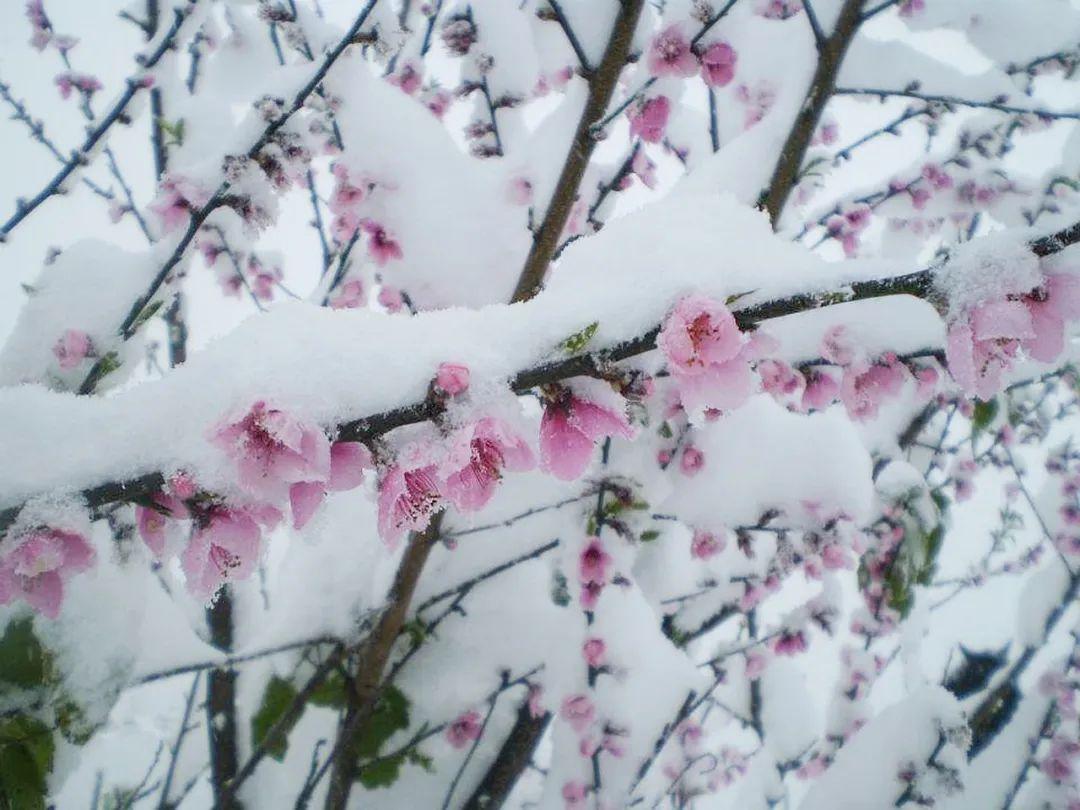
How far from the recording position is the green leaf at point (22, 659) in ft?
4.00

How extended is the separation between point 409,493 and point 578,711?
2.09 meters

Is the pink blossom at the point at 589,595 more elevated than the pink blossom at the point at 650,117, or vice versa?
the pink blossom at the point at 650,117

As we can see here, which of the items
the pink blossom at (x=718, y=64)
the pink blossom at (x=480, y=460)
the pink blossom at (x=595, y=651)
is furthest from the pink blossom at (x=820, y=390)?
the pink blossom at (x=595, y=651)

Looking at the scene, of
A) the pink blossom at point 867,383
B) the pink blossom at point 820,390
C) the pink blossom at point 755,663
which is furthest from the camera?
the pink blossom at point 755,663

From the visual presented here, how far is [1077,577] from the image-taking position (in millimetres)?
3904

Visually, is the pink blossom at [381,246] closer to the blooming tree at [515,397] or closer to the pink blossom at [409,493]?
the blooming tree at [515,397]

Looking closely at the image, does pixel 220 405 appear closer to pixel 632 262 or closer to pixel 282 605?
pixel 632 262

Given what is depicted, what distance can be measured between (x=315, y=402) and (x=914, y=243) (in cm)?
452

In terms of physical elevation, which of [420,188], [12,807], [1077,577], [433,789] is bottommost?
[1077,577]

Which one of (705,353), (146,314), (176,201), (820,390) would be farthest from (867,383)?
(176,201)

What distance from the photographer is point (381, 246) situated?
2.29m

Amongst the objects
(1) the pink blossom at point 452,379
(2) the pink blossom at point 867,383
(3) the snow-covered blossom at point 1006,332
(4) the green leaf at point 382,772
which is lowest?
(4) the green leaf at point 382,772

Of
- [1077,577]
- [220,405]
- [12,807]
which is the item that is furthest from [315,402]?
[1077,577]

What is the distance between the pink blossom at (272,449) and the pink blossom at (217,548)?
3.8 inches
